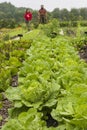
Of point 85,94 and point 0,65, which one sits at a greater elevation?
point 85,94

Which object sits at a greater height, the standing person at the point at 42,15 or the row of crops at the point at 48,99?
the row of crops at the point at 48,99

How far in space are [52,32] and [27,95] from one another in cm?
1509

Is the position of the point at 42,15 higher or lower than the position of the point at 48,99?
lower

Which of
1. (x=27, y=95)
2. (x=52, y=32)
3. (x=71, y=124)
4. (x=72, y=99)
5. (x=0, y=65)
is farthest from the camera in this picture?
(x=52, y=32)

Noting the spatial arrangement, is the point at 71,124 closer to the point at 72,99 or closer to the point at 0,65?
the point at 72,99

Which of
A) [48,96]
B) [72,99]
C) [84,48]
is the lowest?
[84,48]

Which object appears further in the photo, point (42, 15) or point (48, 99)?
point (42, 15)

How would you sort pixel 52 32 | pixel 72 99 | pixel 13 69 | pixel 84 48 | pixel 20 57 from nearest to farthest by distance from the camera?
pixel 72 99, pixel 13 69, pixel 20 57, pixel 84 48, pixel 52 32

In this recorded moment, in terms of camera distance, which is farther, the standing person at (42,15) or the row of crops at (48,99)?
the standing person at (42,15)

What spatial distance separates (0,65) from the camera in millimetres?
9586

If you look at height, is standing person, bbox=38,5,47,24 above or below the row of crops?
below

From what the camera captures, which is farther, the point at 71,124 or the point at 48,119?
the point at 48,119

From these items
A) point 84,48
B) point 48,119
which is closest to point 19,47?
point 84,48

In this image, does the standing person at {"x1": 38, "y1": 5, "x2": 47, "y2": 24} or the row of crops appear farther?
the standing person at {"x1": 38, "y1": 5, "x2": 47, "y2": 24}
